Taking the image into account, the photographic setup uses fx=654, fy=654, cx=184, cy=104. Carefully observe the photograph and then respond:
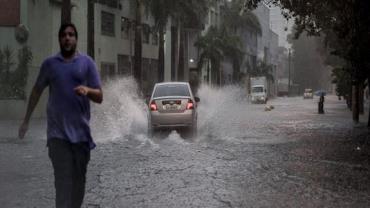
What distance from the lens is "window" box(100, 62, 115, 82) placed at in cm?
4050

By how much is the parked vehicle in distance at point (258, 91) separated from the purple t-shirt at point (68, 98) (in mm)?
62975

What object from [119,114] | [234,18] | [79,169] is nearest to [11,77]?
[119,114]

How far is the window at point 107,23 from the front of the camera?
40.9m

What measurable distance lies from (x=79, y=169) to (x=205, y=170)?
581 centimetres

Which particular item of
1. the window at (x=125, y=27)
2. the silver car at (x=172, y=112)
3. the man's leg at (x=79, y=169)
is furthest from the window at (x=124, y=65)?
the man's leg at (x=79, y=169)

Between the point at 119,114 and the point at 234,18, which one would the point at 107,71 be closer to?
the point at 119,114

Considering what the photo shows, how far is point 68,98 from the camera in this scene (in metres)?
5.97

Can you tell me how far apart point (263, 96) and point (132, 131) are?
157 ft

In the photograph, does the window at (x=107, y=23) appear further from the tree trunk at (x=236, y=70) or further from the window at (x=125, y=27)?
the tree trunk at (x=236, y=70)

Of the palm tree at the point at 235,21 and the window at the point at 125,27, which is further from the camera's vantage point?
the palm tree at the point at 235,21

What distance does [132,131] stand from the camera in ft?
71.8

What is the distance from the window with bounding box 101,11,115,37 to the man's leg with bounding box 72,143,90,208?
3508cm

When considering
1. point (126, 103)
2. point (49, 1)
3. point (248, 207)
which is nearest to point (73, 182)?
point (248, 207)

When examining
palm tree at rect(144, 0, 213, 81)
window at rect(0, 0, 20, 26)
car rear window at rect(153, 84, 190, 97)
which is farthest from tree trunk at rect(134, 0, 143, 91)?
car rear window at rect(153, 84, 190, 97)
